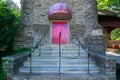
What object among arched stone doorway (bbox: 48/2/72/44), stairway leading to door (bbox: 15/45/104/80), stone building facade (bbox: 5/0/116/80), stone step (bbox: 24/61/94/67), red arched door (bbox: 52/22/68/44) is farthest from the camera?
red arched door (bbox: 52/22/68/44)

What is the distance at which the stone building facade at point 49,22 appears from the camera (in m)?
16.1

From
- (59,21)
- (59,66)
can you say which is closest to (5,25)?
(59,66)

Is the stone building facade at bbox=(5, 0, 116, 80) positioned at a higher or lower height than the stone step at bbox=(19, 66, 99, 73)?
higher

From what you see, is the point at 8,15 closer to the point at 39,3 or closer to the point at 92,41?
the point at 39,3

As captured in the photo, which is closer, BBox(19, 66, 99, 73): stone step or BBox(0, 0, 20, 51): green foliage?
BBox(19, 66, 99, 73): stone step

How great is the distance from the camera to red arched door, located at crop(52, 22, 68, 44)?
1644cm

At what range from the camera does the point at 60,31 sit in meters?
16.6

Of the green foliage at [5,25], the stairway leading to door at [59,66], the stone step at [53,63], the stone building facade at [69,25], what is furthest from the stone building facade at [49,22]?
the stone step at [53,63]

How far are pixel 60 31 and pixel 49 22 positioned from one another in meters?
1.02

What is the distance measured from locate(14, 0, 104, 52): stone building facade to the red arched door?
0.36m

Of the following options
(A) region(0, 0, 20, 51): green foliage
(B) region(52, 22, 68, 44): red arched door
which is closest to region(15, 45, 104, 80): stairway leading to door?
(A) region(0, 0, 20, 51): green foliage

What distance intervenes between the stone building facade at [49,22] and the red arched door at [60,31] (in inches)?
14.2

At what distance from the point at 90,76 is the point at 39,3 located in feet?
28.9

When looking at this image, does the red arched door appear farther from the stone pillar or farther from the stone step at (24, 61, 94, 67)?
the stone step at (24, 61, 94, 67)
